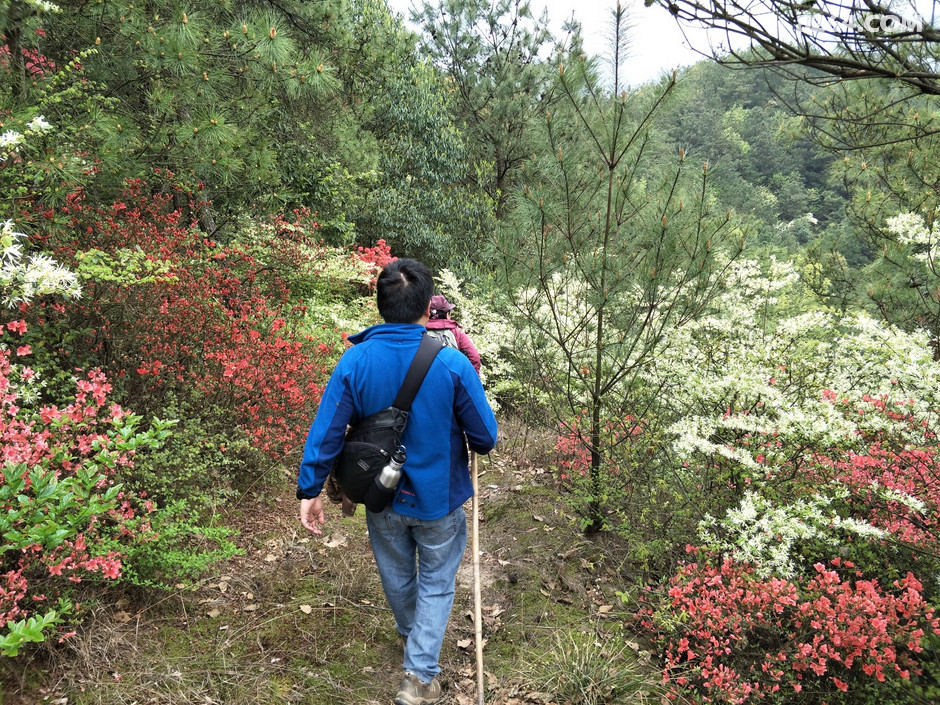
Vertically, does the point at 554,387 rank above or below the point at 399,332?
below

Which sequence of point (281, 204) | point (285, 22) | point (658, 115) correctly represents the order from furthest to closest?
point (281, 204) < point (285, 22) < point (658, 115)

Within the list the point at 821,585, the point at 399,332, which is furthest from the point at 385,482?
the point at 821,585

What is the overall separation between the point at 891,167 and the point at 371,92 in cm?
913

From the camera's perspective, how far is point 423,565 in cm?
241

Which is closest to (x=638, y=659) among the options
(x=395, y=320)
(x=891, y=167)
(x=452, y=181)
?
(x=395, y=320)

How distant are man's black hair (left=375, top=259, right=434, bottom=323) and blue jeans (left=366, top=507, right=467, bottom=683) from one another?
84 centimetres

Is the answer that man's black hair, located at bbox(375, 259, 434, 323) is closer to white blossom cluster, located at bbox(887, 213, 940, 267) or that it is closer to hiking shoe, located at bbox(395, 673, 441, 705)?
hiking shoe, located at bbox(395, 673, 441, 705)

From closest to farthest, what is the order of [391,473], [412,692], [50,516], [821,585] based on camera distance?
[50,516]
[391,473]
[412,692]
[821,585]

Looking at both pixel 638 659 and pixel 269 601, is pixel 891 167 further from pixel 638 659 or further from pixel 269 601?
pixel 269 601

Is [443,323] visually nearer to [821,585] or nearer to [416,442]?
[416,442]

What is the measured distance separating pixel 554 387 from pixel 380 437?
238cm

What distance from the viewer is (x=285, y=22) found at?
6102 millimetres

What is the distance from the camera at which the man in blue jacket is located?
2215 millimetres

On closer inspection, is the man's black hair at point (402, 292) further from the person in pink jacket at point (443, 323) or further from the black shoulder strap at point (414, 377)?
the person in pink jacket at point (443, 323)
